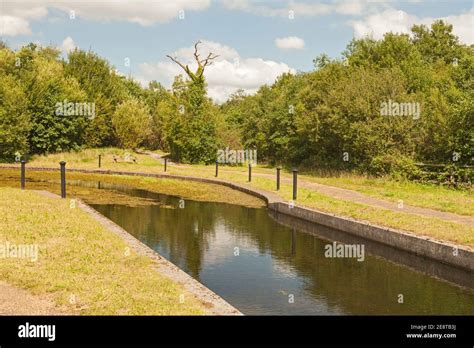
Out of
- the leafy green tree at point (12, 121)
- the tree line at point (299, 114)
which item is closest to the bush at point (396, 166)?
the tree line at point (299, 114)

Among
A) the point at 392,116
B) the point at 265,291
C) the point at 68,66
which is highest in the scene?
the point at 68,66

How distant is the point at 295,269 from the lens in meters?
10.1

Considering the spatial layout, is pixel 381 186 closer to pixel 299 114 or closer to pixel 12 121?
pixel 299 114

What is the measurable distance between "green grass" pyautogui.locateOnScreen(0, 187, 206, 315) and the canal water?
1.34m

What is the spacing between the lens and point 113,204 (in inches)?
743

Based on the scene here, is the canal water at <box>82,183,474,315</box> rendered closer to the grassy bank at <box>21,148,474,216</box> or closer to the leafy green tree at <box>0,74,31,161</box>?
the grassy bank at <box>21,148,474,216</box>

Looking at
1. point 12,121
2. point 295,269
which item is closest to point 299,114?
point 12,121

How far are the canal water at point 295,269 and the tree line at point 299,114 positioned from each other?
1187cm

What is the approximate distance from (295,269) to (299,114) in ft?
95.0

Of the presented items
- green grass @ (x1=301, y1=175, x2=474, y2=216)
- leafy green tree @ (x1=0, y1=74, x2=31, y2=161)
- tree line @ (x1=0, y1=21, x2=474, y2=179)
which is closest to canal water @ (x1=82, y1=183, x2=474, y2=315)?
green grass @ (x1=301, y1=175, x2=474, y2=216)

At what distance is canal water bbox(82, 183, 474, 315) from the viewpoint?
7.91 metres

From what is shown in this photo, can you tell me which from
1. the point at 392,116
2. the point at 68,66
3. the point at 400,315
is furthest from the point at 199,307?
the point at 68,66

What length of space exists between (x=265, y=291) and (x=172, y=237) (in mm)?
5027
